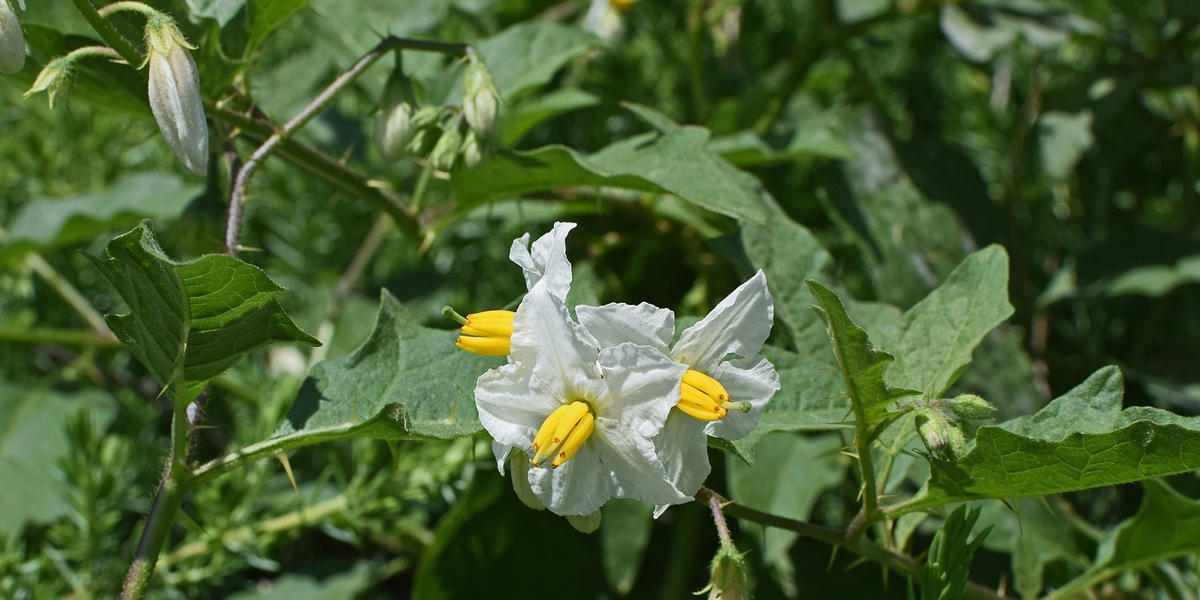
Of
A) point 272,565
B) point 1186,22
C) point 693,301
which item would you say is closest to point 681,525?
point 693,301

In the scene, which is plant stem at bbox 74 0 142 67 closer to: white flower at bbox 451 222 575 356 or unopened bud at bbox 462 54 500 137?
unopened bud at bbox 462 54 500 137

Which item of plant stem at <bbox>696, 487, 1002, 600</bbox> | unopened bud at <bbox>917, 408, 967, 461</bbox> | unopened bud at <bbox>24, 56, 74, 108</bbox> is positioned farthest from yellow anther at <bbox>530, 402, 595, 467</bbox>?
unopened bud at <bbox>24, 56, 74, 108</bbox>

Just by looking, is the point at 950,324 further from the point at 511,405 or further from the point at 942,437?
the point at 511,405

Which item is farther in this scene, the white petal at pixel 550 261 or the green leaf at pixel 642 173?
the green leaf at pixel 642 173

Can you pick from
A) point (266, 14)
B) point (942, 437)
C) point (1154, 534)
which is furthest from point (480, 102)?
point (1154, 534)

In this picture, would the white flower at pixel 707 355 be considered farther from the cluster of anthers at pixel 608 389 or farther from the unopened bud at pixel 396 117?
the unopened bud at pixel 396 117

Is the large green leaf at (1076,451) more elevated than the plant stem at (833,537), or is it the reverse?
the large green leaf at (1076,451)

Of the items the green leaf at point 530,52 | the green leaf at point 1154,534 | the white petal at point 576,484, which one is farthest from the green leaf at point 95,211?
the green leaf at point 1154,534
